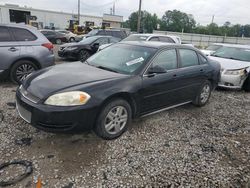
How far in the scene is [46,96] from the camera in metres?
2.99

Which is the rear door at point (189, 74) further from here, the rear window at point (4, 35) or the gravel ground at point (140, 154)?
the rear window at point (4, 35)

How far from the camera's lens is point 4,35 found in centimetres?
550

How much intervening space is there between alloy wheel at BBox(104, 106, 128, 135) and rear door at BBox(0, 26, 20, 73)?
11.5 feet

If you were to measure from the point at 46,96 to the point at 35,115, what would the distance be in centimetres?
29

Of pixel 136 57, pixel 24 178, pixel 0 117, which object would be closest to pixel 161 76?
pixel 136 57

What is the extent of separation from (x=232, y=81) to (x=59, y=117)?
226 inches

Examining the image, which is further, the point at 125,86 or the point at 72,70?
the point at 72,70

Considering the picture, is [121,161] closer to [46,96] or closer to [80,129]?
[80,129]

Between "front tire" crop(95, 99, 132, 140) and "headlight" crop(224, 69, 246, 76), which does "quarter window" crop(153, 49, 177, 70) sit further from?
"headlight" crop(224, 69, 246, 76)

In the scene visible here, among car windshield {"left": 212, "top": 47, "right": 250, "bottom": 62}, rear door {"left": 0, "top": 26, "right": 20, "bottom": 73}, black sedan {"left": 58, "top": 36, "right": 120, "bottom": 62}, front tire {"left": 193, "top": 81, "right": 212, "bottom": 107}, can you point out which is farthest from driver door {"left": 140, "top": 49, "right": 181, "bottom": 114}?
black sedan {"left": 58, "top": 36, "right": 120, "bottom": 62}

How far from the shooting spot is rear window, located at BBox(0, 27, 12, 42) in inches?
215

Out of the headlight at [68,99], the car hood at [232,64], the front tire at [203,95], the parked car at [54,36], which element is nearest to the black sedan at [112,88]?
the headlight at [68,99]

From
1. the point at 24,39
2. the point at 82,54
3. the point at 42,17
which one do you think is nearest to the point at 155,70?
the point at 24,39

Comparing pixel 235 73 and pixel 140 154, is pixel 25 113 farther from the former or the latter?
pixel 235 73
